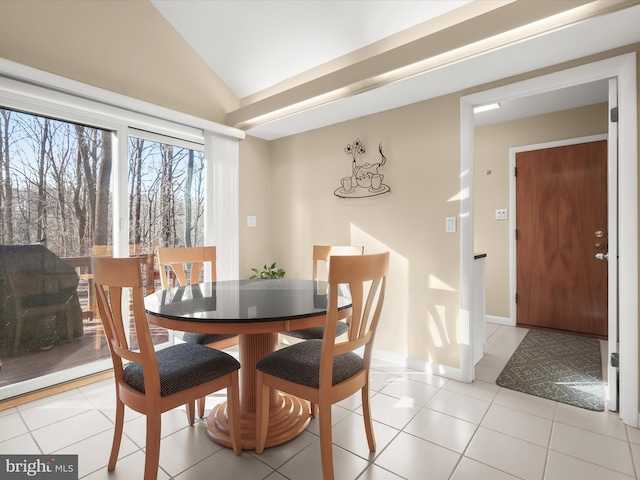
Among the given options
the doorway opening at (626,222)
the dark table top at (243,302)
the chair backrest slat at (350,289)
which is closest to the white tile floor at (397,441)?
the doorway opening at (626,222)

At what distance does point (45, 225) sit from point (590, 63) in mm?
3839

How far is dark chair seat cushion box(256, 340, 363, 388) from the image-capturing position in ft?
4.94

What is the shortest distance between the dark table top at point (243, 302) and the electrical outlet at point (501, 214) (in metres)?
2.89

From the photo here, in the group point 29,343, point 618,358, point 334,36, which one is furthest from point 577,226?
point 29,343

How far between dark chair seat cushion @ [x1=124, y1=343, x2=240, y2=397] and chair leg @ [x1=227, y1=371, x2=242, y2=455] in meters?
0.08

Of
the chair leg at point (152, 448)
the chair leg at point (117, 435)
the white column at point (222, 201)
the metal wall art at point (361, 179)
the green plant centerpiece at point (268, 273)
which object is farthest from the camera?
the green plant centerpiece at point (268, 273)

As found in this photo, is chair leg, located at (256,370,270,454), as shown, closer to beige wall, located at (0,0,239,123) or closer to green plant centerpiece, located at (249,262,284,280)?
green plant centerpiece, located at (249,262,284,280)

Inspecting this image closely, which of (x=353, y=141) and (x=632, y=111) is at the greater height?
(x=353, y=141)

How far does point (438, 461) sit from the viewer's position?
1.65 metres

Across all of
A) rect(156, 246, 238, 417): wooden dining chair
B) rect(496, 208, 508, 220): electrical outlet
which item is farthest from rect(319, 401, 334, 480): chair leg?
rect(496, 208, 508, 220): electrical outlet

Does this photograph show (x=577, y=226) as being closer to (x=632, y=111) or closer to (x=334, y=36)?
(x=632, y=111)

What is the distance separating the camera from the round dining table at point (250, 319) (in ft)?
4.66

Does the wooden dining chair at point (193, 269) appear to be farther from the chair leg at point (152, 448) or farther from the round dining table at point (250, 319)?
the chair leg at point (152, 448)

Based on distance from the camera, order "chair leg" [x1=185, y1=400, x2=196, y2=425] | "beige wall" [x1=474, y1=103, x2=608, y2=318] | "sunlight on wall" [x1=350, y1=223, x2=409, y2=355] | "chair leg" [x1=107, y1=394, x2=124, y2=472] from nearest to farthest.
A: "chair leg" [x1=107, y1=394, x2=124, y2=472] → "chair leg" [x1=185, y1=400, x2=196, y2=425] → "sunlight on wall" [x1=350, y1=223, x2=409, y2=355] → "beige wall" [x1=474, y1=103, x2=608, y2=318]
